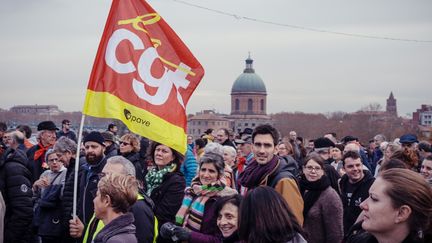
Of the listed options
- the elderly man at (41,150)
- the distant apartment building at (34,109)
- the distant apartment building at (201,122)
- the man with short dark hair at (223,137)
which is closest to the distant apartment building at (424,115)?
the distant apartment building at (201,122)

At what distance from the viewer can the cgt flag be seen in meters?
5.28

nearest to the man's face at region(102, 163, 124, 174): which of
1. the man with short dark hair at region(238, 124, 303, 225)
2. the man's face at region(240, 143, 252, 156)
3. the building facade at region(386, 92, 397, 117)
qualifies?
the man with short dark hair at region(238, 124, 303, 225)

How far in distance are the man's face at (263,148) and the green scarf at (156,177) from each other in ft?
3.28

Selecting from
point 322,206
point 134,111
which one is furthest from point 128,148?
point 322,206

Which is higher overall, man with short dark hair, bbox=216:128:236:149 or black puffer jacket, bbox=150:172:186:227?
man with short dark hair, bbox=216:128:236:149

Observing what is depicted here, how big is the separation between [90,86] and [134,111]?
0.47 meters

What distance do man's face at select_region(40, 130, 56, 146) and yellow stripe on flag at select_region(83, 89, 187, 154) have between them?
163 inches

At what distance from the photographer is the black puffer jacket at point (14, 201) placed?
5828mm

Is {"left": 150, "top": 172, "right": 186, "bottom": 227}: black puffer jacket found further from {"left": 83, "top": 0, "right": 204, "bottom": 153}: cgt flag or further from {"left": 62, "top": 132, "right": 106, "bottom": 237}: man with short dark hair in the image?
{"left": 62, "top": 132, "right": 106, "bottom": 237}: man with short dark hair

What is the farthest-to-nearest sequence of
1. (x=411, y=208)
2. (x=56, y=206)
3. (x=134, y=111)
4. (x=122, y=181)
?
(x=56, y=206), (x=134, y=111), (x=122, y=181), (x=411, y=208)

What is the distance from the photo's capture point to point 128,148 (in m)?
7.91

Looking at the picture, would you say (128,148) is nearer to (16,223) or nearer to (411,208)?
(16,223)

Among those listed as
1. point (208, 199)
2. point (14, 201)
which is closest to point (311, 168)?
point (208, 199)

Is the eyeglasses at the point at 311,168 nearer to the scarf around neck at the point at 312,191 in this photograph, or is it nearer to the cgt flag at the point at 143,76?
the scarf around neck at the point at 312,191
